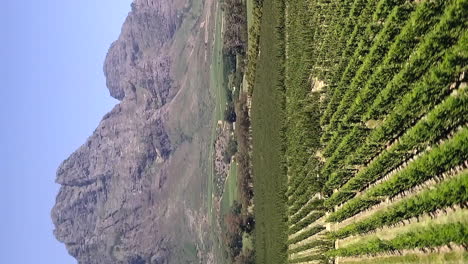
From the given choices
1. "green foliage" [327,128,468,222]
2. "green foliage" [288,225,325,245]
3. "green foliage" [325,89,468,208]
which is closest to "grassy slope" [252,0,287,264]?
"green foliage" [288,225,325,245]

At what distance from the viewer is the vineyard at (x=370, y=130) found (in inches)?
950

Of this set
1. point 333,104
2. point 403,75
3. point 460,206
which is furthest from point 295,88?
point 460,206

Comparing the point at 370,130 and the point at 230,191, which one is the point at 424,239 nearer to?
the point at 370,130

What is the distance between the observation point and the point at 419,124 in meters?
27.0

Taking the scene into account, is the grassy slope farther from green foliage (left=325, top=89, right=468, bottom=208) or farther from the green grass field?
the green grass field

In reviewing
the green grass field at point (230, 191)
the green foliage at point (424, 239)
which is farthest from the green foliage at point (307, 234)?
the green grass field at point (230, 191)

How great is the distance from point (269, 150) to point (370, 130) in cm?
3900

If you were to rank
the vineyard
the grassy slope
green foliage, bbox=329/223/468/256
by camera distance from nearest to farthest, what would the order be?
green foliage, bbox=329/223/468/256, the vineyard, the grassy slope

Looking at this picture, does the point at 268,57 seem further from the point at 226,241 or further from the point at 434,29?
the point at 226,241

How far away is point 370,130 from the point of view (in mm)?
35406

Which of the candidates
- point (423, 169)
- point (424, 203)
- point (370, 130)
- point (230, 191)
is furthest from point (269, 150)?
point (230, 191)

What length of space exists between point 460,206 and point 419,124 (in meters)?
5.29

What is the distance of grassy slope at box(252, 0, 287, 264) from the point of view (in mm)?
67188

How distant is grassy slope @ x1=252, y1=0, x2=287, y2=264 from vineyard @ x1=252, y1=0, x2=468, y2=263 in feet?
1.47
